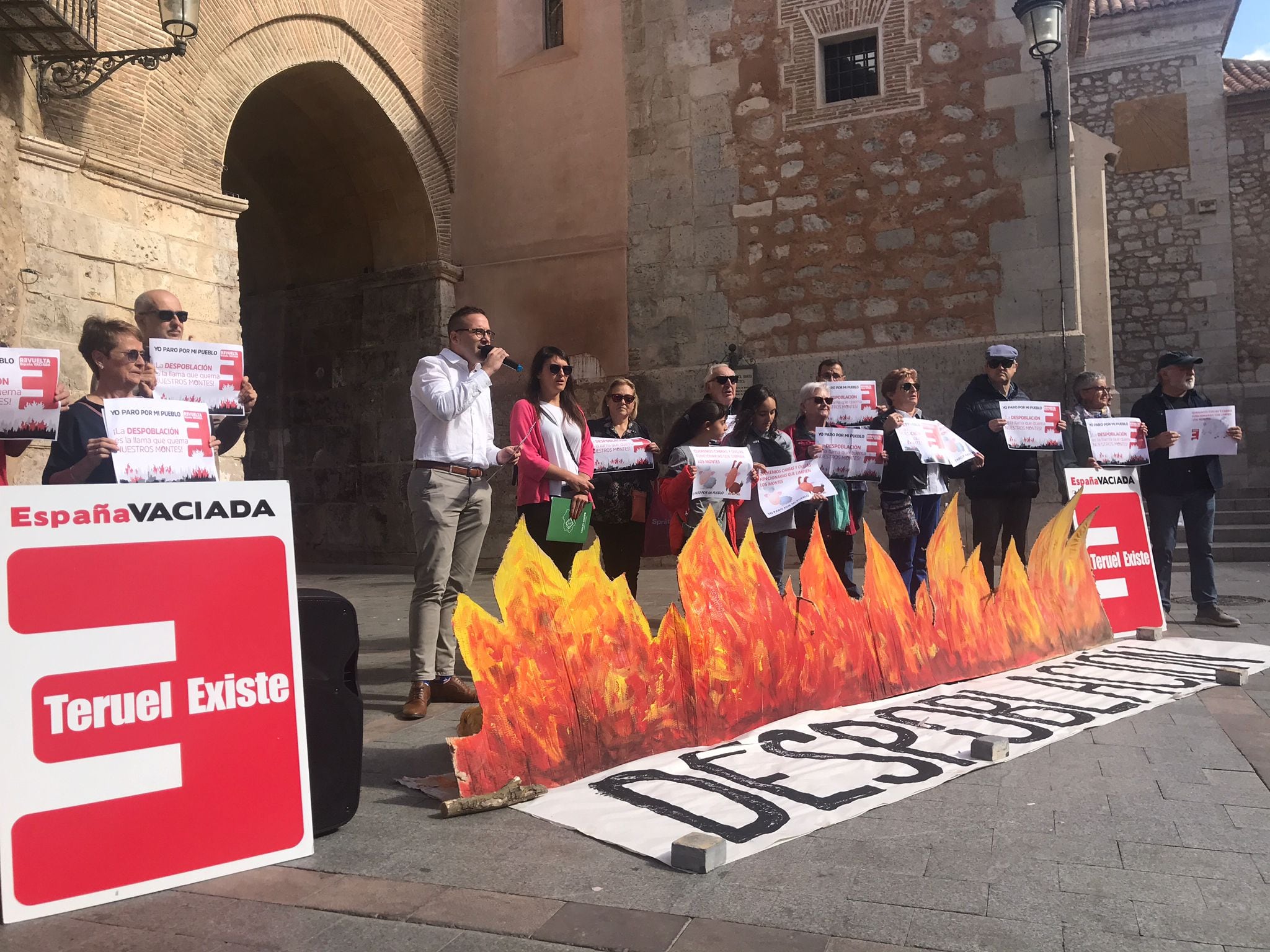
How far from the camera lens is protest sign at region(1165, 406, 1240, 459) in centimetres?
632

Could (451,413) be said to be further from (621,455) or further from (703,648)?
(703,648)

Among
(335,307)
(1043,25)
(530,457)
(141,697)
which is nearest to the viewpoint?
(141,697)

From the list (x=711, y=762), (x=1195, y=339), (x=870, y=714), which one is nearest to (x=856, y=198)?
(x=870, y=714)

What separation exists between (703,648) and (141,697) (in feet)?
6.29

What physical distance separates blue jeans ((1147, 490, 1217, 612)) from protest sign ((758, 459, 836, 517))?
8.76 feet

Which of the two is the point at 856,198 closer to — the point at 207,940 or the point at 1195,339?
the point at 207,940

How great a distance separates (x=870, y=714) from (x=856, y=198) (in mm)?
7340

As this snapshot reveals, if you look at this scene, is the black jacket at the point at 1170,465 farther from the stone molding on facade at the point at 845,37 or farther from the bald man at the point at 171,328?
the bald man at the point at 171,328

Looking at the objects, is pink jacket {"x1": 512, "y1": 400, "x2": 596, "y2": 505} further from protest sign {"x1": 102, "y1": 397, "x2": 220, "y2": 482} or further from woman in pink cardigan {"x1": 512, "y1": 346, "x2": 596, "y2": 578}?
protest sign {"x1": 102, "y1": 397, "x2": 220, "y2": 482}

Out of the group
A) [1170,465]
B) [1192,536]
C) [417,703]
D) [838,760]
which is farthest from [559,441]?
[1192,536]

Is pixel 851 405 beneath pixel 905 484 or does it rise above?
above

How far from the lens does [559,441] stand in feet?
16.6

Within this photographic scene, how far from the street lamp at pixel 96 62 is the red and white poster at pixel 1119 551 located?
268 inches

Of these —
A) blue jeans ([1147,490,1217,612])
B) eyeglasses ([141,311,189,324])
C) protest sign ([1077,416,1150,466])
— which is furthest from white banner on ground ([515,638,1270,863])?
eyeglasses ([141,311,189,324])
